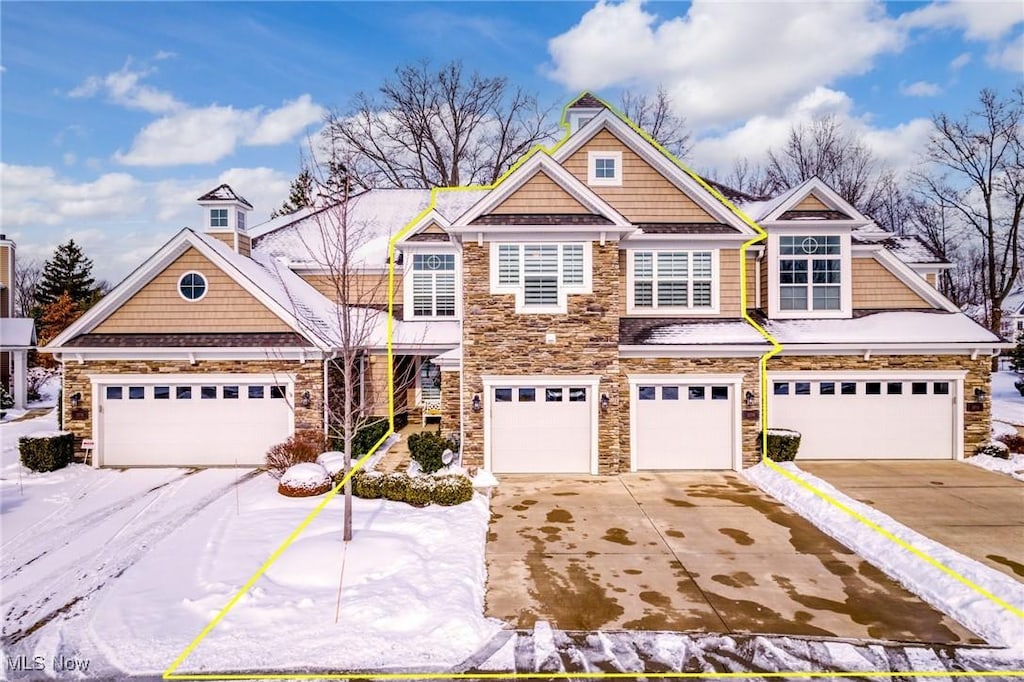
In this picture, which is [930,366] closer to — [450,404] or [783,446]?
[783,446]

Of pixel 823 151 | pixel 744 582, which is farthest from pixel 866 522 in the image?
pixel 823 151

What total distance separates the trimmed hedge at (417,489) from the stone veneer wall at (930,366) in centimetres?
956

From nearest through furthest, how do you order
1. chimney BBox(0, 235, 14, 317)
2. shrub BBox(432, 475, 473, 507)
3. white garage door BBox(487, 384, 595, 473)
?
shrub BBox(432, 475, 473, 507) < white garage door BBox(487, 384, 595, 473) < chimney BBox(0, 235, 14, 317)

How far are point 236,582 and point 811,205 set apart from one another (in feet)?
56.9

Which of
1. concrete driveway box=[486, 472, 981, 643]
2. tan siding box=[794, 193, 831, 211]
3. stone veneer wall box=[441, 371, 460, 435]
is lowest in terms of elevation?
concrete driveway box=[486, 472, 981, 643]

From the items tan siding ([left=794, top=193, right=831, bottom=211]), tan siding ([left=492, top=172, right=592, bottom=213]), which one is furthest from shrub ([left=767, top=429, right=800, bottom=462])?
tan siding ([left=492, top=172, right=592, bottom=213])

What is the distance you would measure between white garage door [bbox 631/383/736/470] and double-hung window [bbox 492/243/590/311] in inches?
134

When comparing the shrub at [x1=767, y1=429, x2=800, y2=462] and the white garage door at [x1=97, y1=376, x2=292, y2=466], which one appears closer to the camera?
the shrub at [x1=767, y1=429, x2=800, y2=462]

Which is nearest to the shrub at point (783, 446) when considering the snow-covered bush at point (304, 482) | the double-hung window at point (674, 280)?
the double-hung window at point (674, 280)

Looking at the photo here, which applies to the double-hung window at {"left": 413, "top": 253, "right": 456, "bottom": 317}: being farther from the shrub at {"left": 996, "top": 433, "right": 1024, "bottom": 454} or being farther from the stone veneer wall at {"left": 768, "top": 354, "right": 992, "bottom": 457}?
the shrub at {"left": 996, "top": 433, "right": 1024, "bottom": 454}

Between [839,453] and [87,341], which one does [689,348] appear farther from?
[87,341]

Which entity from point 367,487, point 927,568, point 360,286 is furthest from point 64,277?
point 927,568

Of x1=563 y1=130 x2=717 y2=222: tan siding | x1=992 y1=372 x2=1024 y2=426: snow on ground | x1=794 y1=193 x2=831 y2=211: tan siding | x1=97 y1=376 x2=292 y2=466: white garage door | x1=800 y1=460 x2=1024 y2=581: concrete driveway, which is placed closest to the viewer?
x1=800 y1=460 x2=1024 y2=581: concrete driveway

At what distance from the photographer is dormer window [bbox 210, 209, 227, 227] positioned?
698 inches
